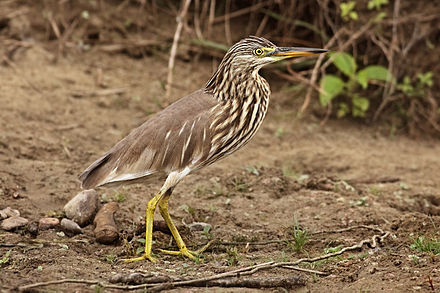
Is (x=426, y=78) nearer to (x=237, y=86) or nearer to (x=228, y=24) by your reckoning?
(x=228, y=24)

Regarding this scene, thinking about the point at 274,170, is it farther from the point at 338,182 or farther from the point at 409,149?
the point at 409,149

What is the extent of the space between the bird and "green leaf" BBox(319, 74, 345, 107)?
9.19ft

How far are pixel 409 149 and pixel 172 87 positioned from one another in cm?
293

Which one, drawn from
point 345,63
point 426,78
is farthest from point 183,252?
point 426,78

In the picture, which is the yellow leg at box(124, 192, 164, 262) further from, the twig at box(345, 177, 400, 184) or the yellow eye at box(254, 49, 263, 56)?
the twig at box(345, 177, 400, 184)

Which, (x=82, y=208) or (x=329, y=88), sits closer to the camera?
(x=82, y=208)

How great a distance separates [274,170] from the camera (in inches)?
245

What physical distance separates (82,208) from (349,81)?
410 cm

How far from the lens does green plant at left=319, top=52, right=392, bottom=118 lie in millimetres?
7566

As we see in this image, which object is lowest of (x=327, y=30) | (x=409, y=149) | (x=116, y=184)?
(x=409, y=149)

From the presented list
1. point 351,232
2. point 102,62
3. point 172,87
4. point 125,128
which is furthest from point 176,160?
point 102,62

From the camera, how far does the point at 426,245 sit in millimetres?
4133

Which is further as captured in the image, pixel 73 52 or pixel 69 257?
pixel 73 52

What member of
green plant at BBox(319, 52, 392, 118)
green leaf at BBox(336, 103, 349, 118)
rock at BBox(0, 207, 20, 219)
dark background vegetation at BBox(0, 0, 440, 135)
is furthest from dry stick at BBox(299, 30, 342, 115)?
rock at BBox(0, 207, 20, 219)
